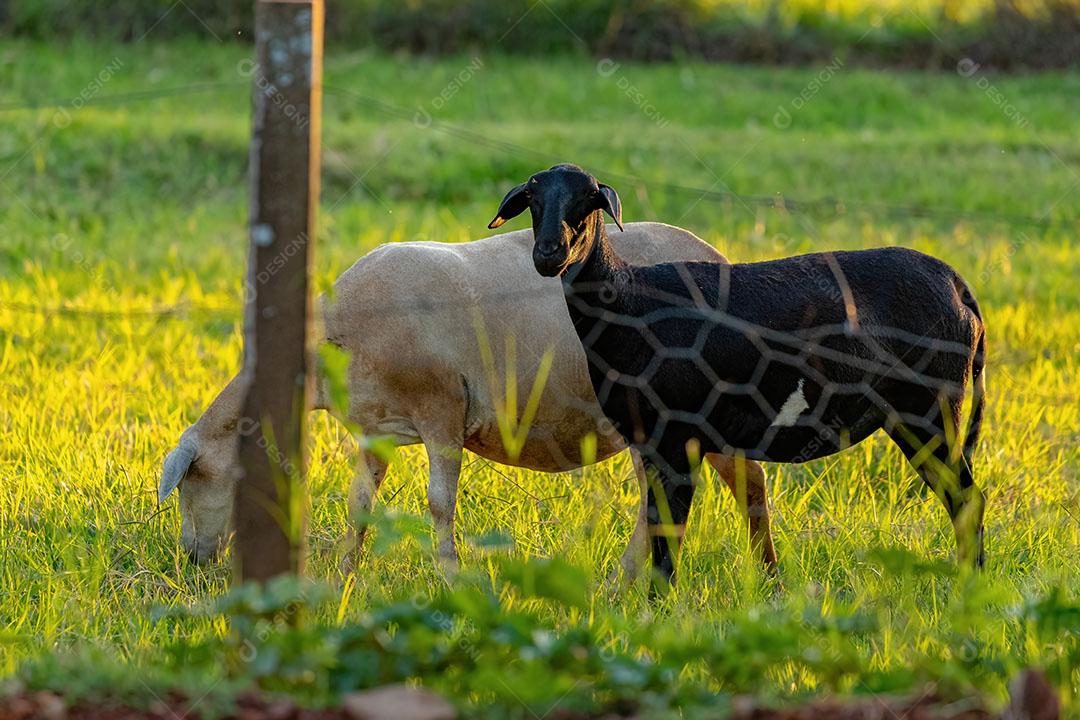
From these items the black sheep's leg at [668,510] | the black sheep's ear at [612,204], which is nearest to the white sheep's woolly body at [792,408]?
the black sheep's leg at [668,510]

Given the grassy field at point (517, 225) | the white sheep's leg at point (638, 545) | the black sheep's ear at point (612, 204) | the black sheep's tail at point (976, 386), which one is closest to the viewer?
the grassy field at point (517, 225)

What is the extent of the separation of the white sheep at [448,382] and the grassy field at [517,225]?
7.4 inches

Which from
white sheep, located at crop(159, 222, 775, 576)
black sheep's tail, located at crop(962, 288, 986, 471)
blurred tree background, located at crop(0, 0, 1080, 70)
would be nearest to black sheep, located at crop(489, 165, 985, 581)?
black sheep's tail, located at crop(962, 288, 986, 471)

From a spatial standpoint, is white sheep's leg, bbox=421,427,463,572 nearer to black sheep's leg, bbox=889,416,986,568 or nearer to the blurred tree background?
black sheep's leg, bbox=889,416,986,568

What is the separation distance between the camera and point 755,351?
4.72m

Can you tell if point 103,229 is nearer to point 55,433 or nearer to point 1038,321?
point 55,433

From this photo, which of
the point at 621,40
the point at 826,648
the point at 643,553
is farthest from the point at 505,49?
the point at 826,648

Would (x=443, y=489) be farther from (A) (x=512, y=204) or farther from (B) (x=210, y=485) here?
(A) (x=512, y=204)

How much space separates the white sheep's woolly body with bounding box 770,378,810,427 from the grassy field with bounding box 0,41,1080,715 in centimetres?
42

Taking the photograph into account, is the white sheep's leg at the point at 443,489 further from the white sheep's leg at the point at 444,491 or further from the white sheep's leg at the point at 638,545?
the white sheep's leg at the point at 638,545

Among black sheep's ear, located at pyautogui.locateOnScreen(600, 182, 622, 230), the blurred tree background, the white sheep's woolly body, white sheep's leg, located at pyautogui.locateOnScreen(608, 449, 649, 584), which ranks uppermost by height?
the blurred tree background

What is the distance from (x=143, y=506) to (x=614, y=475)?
5.86 ft

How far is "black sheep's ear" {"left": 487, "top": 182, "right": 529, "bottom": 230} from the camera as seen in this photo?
4730mm

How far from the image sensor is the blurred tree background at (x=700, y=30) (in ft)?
54.6
